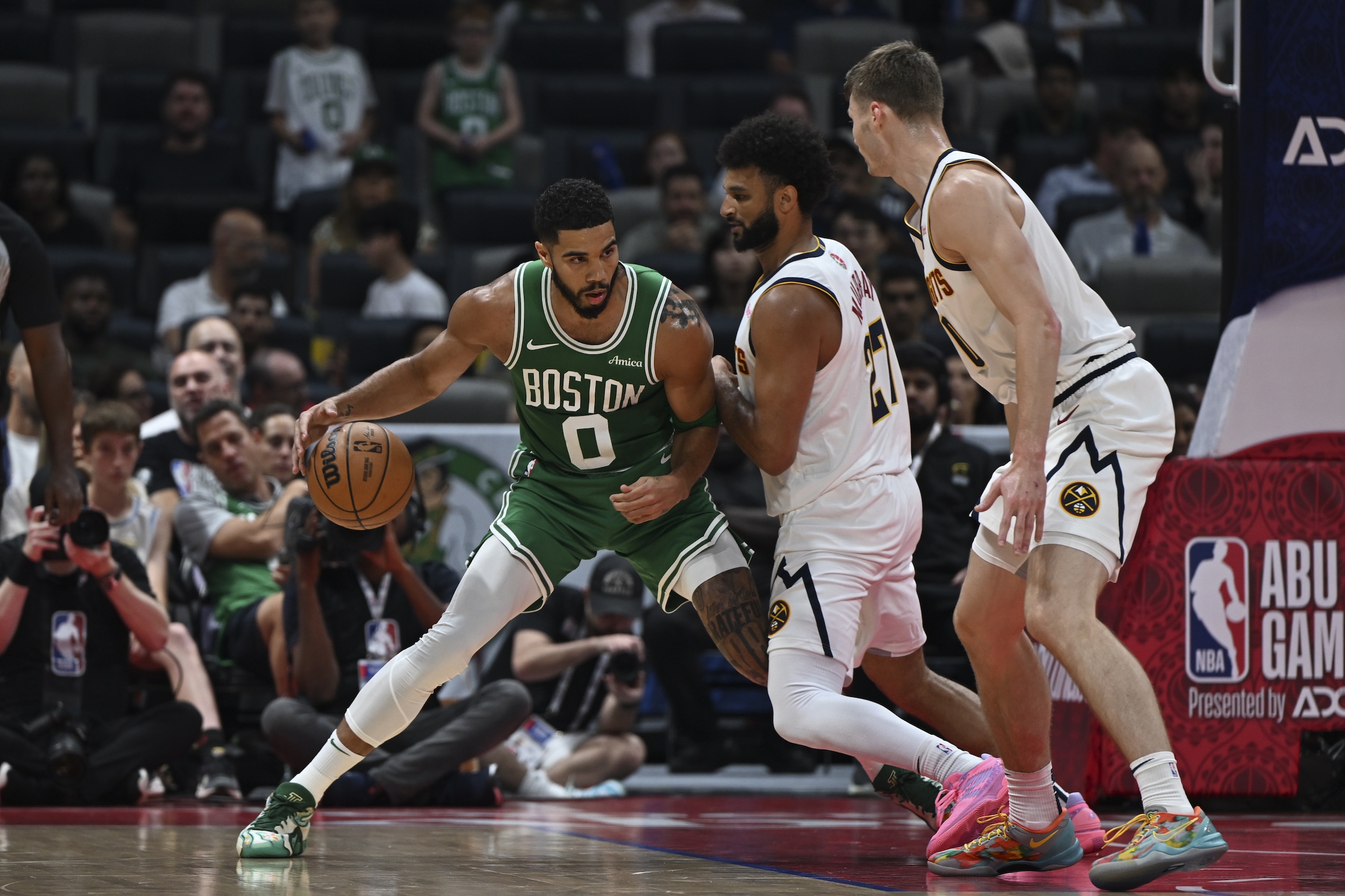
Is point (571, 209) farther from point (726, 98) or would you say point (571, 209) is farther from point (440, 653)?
point (726, 98)

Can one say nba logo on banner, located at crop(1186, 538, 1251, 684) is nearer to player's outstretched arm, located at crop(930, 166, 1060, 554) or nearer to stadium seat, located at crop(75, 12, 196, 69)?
player's outstretched arm, located at crop(930, 166, 1060, 554)

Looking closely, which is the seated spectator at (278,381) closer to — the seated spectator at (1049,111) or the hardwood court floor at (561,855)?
the hardwood court floor at (561,855)

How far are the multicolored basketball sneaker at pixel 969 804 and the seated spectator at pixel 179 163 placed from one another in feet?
26.8

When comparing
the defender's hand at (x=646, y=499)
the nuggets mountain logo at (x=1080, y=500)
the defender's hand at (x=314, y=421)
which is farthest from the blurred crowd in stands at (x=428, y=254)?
the nuggets mountain logo at (x=1080, y=500)

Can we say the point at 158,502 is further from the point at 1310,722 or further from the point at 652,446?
the point at 1310,722

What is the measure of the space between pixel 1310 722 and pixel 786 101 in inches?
249

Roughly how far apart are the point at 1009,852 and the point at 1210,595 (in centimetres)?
206

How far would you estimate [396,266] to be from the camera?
1005 centimetres

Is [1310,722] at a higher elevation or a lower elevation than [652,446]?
lower

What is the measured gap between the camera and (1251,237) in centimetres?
599

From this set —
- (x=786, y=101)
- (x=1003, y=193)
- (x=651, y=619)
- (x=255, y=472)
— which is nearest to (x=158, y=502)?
(x=255, y=472)

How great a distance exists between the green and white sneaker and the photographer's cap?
2.65m

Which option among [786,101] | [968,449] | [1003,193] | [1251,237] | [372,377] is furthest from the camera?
[786,101]

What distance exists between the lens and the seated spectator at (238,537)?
693 centimetres
